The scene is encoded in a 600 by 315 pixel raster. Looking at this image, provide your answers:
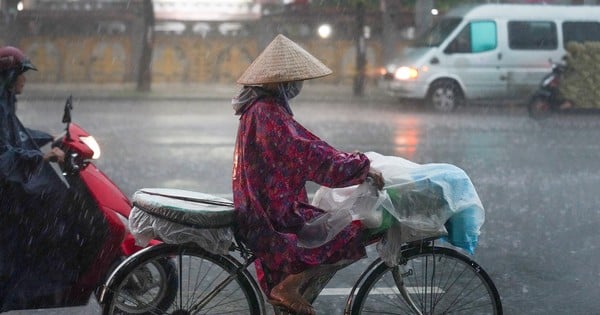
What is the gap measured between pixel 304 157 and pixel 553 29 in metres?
15.0

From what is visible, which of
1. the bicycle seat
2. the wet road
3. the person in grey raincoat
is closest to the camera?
the bicycle seat

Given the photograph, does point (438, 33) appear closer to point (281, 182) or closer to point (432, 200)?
point (432, 200)

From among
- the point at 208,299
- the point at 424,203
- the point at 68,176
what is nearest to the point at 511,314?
the point at 424,203

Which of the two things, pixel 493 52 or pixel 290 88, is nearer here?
pixel 290 88

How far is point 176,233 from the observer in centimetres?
370

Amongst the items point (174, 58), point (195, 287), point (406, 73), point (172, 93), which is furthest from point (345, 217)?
point (174, 58)

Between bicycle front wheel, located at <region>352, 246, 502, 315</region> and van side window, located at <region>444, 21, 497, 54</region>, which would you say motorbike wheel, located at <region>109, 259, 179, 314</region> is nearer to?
bicycle front wheel, located at <region>352, 246, 502, 315</region>

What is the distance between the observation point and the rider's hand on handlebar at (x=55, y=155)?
4.34 meters

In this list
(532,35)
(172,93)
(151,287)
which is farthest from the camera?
(172,93)

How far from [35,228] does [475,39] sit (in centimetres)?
1437

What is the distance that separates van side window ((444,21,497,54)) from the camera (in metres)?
17.6

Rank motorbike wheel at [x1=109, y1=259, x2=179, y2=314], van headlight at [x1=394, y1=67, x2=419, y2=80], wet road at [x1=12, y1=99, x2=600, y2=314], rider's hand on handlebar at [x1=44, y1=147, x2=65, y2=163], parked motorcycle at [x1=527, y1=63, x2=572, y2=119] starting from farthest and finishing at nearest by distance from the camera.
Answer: van headlight at [x1=394, y1=67, x2=419, y2=80]
parked motorcycle at [x1=527, y1=63, x2=572, y2=119]
wet road at [x1=12, y1=99, x2=600, y2=314]
rider's hand on handlebar at [x1=44, y1=147, x2=65, y2=163]
motorbike wheel at [x1=109, y1=259, x2=179, y2=314]

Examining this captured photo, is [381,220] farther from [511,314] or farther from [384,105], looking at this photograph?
[384,105]

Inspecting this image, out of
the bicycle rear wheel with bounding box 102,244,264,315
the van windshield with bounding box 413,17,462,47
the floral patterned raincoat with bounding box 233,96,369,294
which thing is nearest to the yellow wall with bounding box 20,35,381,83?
the van windshield with bounding box 413,17,462,47
